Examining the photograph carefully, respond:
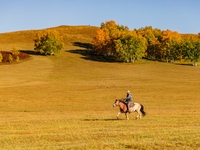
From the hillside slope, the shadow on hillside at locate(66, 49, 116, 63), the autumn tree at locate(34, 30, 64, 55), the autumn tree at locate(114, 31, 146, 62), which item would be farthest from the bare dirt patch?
the hillside slope

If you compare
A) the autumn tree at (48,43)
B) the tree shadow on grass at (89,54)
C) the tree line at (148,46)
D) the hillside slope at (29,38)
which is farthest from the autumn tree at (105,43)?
the hillside slope at (29,38)

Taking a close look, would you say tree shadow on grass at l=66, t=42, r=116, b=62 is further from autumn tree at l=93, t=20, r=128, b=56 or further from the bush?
the bush

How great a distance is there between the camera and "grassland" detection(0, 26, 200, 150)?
57.2 ft

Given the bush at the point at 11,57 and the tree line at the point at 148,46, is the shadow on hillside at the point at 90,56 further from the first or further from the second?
the bush at the point at 11,57

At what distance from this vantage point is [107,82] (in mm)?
71000

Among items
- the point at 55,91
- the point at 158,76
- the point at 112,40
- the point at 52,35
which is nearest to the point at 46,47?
the point at 52,35

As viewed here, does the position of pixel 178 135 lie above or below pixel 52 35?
below

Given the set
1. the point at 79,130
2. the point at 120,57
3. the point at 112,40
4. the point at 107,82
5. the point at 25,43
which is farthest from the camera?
the point at 25,43

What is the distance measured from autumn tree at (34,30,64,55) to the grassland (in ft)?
10.5

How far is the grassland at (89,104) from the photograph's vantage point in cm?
1742

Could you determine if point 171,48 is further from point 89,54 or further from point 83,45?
point 83,45

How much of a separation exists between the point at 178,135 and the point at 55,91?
135 ft

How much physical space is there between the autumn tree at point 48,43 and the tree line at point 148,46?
48.7 feet

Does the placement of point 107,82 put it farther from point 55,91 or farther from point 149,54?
point 149,54
